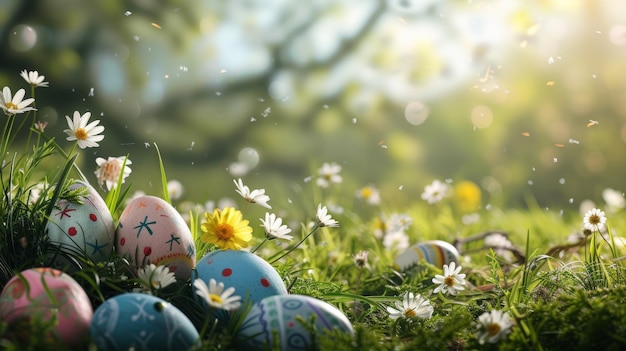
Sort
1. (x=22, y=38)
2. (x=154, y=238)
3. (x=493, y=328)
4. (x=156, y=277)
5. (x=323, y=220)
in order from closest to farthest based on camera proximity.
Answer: (x=493, y=328), (x=156, y=277), (x=154, y=238), (x=323, y=220), (x=22, y=38)

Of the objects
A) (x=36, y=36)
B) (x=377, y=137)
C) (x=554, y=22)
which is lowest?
(x=377, y=137)

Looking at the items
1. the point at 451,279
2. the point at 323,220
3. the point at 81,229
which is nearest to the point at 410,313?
the point at 451,279

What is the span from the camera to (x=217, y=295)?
1.76 metres

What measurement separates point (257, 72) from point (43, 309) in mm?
4205

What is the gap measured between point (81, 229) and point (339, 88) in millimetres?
4079

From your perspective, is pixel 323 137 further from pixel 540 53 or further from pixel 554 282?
pixel 554 282

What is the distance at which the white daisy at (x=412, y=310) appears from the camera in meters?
2.06

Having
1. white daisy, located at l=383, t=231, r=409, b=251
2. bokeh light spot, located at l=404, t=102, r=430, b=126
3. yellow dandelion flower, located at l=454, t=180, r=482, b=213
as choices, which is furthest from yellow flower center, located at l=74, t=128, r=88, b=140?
bokeh light spot, located at l=404, t=102, r=430, b=126

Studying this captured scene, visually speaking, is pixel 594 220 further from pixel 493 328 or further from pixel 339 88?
pixel 339 88

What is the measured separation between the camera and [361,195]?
374 centimetres

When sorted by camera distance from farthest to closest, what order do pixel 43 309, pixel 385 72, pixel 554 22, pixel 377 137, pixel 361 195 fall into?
pixel 377 137, pixel 385 72, pixel 554 22, pixel 361 195, pixel 43 309

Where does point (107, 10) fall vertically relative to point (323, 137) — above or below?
above

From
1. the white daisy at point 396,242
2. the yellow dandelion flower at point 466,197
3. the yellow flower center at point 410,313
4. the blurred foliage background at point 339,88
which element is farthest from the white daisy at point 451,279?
the yellow dandelion flower at point 466,197

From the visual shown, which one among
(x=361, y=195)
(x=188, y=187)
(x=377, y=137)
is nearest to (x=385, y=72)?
(x=377, y=137)
